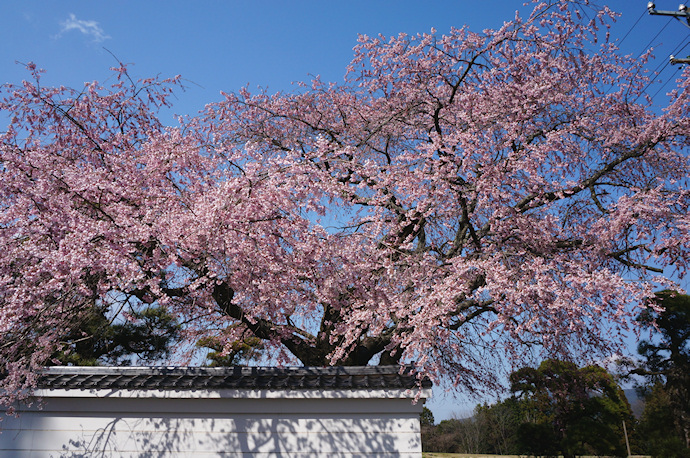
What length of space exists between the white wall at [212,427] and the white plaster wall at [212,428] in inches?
0.4

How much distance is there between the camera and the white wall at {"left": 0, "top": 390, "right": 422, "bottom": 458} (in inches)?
212

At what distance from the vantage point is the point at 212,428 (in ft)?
18.1

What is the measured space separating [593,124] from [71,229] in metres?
8.63

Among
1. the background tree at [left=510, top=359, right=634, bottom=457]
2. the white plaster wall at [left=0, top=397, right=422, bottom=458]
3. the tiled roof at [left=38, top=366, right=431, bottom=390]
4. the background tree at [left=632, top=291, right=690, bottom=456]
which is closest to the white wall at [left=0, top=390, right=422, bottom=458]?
the white plaster wall at [left=0, top=397, right=422, bottom=458]

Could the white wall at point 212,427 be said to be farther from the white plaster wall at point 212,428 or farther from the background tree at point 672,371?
the background tree at point 672,371

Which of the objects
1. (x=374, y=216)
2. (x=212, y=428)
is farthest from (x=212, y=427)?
(x=374, y=216)

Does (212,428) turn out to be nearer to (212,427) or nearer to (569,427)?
(212,427)

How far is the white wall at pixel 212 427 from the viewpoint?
5.39 meters

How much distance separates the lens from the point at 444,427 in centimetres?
2689

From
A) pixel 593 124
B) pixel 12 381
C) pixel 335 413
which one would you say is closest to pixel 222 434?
pixel 335 413

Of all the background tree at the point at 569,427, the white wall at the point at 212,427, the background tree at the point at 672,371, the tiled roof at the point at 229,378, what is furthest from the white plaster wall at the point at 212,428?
the background tree at the point at 672,371

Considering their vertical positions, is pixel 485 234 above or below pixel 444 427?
above

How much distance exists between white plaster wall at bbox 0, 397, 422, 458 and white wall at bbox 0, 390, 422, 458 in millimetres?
10

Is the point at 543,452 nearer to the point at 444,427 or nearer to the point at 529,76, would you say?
the point at 529,76
